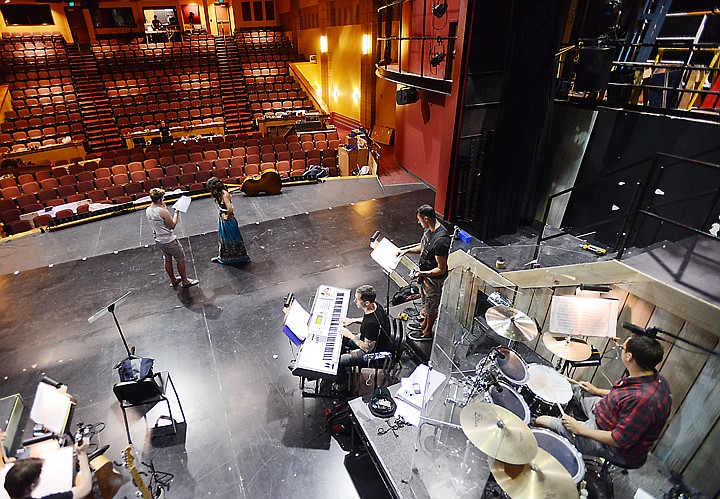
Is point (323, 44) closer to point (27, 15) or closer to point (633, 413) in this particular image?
point (27, 15)

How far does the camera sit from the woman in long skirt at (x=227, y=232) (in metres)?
5.55

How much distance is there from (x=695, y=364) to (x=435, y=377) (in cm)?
196

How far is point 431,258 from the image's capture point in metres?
3.93

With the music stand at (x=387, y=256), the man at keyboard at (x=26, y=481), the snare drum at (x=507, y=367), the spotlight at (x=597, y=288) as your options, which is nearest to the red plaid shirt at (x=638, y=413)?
the snare drum at (x=507, y=367)

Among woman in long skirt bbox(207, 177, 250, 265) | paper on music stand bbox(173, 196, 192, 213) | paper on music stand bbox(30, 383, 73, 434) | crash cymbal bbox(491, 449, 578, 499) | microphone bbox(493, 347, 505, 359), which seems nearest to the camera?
crash cymbal bbox(491, 449, 578, 499)

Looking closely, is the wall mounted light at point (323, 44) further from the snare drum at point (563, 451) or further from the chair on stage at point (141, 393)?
the snare drum at point (563, 451)

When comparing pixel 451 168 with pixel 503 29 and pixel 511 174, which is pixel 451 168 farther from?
pixel 503 29

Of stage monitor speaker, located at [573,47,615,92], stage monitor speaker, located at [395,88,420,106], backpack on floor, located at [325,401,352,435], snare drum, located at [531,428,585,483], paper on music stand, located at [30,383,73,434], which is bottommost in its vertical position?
backpack on floor, located at [325,401,352,435]

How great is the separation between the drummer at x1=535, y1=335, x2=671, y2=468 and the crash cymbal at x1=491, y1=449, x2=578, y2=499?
65 centimetres

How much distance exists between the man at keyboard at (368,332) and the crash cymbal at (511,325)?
963 millimetres

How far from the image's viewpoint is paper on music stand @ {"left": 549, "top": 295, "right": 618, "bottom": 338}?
3.04 m

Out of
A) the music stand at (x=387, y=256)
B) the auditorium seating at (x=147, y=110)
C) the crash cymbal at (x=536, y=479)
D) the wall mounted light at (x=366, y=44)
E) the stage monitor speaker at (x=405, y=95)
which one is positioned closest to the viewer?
the crash cymbal at (x=536, y=479)

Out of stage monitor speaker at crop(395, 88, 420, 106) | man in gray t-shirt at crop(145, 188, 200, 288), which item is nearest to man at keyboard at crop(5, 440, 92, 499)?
man in gray t-shirt at crop(145, 188, 200, 288)

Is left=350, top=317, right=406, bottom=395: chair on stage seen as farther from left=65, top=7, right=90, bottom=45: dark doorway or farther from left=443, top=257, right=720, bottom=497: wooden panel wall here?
left=65, top=7, right=90, bottom=45: dark doorway
